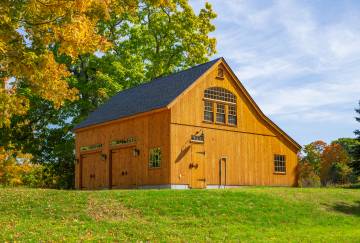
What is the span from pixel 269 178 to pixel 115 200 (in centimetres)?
1510

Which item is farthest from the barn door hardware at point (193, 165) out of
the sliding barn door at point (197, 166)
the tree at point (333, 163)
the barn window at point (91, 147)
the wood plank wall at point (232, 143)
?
the tree at point (333, 163)

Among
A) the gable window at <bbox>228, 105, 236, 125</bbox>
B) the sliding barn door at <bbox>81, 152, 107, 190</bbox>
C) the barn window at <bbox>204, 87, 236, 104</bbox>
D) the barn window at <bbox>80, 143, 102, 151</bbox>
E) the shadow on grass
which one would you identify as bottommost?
the shadow on grass

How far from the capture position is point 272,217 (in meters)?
22.1

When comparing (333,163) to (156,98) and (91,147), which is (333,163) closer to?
(91,147)

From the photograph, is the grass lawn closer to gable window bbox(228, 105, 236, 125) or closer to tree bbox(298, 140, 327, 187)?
gable window bbox(228, 105, 236, 125)

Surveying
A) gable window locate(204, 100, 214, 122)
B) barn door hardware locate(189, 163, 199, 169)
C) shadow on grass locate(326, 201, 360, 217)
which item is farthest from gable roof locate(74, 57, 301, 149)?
shadow on grass locate(326, 201, 360, 217)

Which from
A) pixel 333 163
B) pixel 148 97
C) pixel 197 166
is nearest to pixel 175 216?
pixel 197 166

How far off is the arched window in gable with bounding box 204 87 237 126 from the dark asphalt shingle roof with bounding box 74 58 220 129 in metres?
1.51

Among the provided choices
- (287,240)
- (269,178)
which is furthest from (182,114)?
(287,240)

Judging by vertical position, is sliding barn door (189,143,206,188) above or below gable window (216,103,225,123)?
below

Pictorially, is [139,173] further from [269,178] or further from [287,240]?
[287,240]

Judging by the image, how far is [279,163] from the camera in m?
35.8

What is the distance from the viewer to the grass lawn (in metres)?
17.6

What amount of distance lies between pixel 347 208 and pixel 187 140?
30.6 ft
